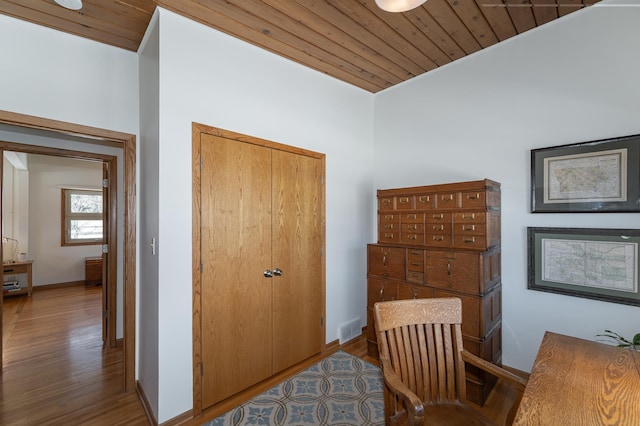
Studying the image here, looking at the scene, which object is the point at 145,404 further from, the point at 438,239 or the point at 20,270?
the point at 20,270

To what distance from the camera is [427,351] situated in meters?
1.52

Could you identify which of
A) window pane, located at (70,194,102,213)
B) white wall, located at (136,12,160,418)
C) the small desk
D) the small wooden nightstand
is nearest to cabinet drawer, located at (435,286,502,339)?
white wall, located at (136,12,160,418)

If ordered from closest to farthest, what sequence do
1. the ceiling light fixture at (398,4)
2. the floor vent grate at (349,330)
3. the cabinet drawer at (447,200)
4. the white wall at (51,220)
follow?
the ceiling light fixture at (398,4), the cabinet drawer at (447,200), the floor vent grate at (349,330), the white wall at (51,220)

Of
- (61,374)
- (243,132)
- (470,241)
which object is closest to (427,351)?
(470,241)

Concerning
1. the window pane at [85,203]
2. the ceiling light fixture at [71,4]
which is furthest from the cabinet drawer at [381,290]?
the window pane at [85,203]

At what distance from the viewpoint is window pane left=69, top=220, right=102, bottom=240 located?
641 centimetres

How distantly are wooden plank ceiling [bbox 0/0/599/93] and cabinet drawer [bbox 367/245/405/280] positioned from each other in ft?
6.08

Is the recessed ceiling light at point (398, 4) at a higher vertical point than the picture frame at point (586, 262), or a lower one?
higher

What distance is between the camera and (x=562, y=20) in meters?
2.24

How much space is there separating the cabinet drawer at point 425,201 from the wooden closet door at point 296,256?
3.13 ft

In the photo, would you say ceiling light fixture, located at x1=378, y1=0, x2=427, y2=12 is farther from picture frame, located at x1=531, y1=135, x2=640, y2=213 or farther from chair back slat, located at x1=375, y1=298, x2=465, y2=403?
chair back slat, located at x1=375, y1=298, x2=465, y2=403

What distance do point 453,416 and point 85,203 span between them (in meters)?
8.21

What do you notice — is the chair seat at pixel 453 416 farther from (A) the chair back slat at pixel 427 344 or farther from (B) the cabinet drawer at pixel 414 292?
(B) the cabinet drawer at pixel 414 292

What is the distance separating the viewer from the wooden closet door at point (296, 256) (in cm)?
256
